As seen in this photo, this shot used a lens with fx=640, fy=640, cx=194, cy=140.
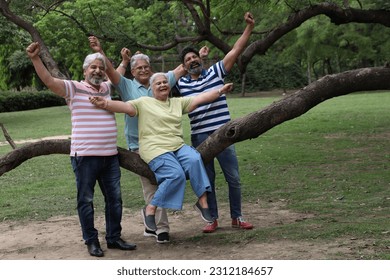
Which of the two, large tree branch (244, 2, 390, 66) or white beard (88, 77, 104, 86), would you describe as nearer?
white beard (88, 77, 104, 86)

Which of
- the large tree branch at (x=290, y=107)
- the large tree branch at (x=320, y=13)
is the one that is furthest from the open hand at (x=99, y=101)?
the large tree branch at (x=320, y=13)

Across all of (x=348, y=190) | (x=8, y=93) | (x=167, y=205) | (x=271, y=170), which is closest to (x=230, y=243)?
(x=167, y=205)

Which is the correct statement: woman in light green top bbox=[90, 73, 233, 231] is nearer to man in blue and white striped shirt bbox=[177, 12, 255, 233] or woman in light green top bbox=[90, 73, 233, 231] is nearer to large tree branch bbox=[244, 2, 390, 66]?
man in blue and white striped shirt bbox=[177, 12, 255, 233]

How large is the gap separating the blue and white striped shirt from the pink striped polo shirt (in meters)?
1.02

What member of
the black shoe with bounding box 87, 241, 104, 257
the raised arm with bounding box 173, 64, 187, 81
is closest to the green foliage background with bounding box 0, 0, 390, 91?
the raised arm with bounding box 173, 64, 187, 81

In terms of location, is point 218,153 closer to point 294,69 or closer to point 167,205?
point 167,205

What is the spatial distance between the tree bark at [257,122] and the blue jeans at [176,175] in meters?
0.29

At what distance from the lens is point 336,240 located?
5926 mm

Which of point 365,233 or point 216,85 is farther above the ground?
point 216,85

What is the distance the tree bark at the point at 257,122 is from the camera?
626cm

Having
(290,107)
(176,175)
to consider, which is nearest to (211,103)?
(290,107)

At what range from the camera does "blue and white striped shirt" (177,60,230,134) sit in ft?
21.1

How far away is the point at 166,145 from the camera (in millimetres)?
5953

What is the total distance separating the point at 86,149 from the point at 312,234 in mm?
2325
